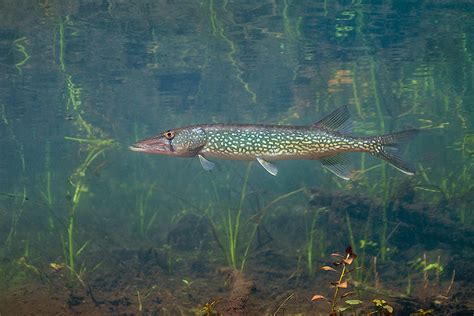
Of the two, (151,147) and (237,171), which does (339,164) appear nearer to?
(151,147)

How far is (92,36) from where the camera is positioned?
53.7 feet

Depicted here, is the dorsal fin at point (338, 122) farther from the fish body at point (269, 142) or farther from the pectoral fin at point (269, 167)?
the pectoral fin at point (269, 167)

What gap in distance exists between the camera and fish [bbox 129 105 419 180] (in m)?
6.93

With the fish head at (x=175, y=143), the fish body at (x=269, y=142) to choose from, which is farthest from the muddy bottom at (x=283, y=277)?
the fish head at (x=175, y=143)

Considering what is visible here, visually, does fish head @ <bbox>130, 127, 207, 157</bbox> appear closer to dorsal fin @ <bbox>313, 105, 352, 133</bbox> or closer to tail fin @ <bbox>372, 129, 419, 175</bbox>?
dorsal fin @ <bbox>313, 105, 352, 133</bbox>

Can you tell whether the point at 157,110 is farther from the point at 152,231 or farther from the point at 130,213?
the point at 152,231

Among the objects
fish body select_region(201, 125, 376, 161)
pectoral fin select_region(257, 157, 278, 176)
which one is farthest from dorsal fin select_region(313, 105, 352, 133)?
pectoral fin select_region(257, 157, 278, 176)

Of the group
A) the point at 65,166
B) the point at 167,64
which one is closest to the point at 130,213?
the point at 167,64

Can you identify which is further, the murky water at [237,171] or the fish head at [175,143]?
the murky water at [237,171]

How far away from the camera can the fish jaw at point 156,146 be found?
728 centimetres

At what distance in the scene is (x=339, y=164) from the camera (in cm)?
696

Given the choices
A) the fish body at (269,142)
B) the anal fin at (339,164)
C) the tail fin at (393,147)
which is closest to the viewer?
the tail fin at (393,147)

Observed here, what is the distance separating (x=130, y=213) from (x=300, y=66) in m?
15.0

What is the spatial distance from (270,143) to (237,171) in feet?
20.1
